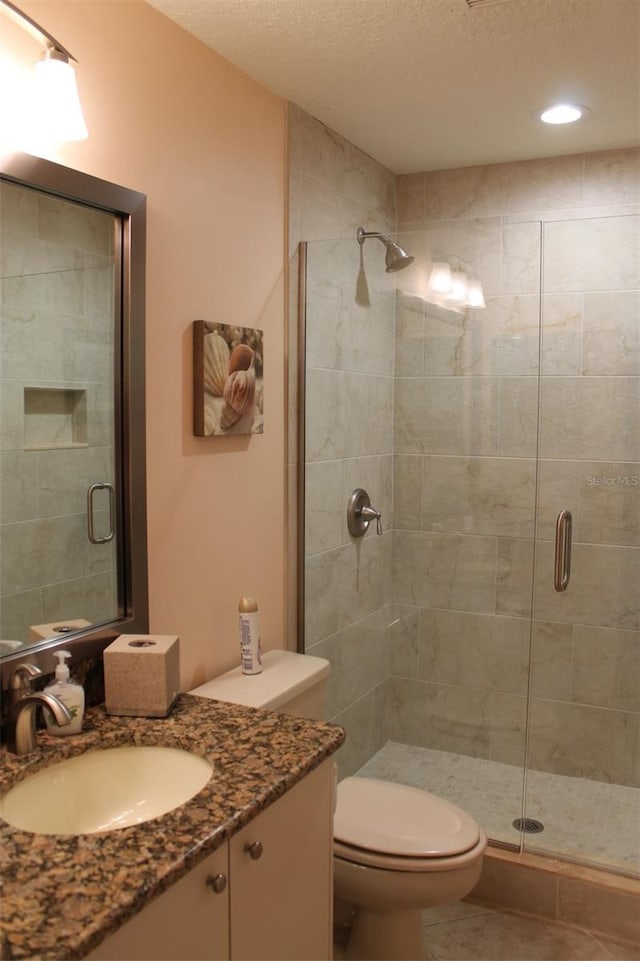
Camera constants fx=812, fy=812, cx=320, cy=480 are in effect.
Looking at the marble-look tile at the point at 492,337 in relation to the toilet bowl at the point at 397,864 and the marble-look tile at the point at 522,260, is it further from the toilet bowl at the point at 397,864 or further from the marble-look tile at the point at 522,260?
the toilet bowl at the point at 397,864

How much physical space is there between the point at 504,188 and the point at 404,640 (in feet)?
5.64

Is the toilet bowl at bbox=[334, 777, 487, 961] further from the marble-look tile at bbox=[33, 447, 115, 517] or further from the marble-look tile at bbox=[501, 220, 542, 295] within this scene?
the marble-look tile at bbox=[501, 220, 542, 295]

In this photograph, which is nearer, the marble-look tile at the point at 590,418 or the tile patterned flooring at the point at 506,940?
the tile patterned flooring at the point at 506,940

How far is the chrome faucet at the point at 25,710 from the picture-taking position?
144 centimetres

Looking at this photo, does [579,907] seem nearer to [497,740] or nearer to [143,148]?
[497,740]

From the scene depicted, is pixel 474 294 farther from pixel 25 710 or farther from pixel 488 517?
pixel 25 710

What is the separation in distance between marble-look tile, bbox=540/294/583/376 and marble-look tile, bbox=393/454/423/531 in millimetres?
544

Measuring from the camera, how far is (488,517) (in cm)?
274

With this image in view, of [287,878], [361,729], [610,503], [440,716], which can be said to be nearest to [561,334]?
[610,503]

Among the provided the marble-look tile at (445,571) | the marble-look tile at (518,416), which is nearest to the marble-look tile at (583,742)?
the marble-look tile at (445,571)

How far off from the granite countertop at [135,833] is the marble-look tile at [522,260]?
1628mm

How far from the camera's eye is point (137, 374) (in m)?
1.85

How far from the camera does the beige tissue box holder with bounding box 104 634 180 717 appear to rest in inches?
65.7

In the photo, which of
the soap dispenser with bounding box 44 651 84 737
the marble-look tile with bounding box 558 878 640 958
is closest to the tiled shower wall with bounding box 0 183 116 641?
the soap dispenser with bounding box 44 651 84 737
